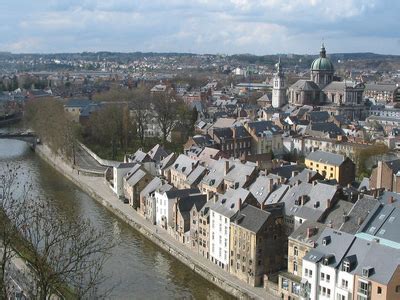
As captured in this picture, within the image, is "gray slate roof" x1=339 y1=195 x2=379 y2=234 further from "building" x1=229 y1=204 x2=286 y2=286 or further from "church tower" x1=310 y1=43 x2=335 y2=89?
"church tower" x1=310 y1=43 x2=335 y2=89

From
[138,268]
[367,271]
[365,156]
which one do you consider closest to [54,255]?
[367,271]

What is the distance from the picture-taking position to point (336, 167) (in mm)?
44281

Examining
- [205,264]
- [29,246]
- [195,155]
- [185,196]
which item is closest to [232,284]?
[205,264]

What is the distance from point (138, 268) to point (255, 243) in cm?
694

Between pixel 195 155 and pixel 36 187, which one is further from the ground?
pixel 195 155

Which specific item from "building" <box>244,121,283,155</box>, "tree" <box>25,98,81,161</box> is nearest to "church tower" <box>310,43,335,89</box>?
"building" <box>244,121,283,155</box>

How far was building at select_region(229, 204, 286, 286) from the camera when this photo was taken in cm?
2772

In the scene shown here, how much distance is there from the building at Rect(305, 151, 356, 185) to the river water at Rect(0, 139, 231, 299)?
16736mm

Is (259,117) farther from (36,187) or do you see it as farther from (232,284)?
(232,284)

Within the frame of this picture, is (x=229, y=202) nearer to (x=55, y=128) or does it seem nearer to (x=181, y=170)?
(x=181, y=170)

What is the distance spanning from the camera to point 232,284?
2761 cm

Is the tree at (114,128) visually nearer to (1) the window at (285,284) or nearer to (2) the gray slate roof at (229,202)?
(2) the gray slate roof at (229,202)

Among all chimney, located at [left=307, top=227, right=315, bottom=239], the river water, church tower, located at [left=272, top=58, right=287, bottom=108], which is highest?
church tower, located at [left=272, top=58, right=287, bottom=108]

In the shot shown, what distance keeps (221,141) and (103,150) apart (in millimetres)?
15215
